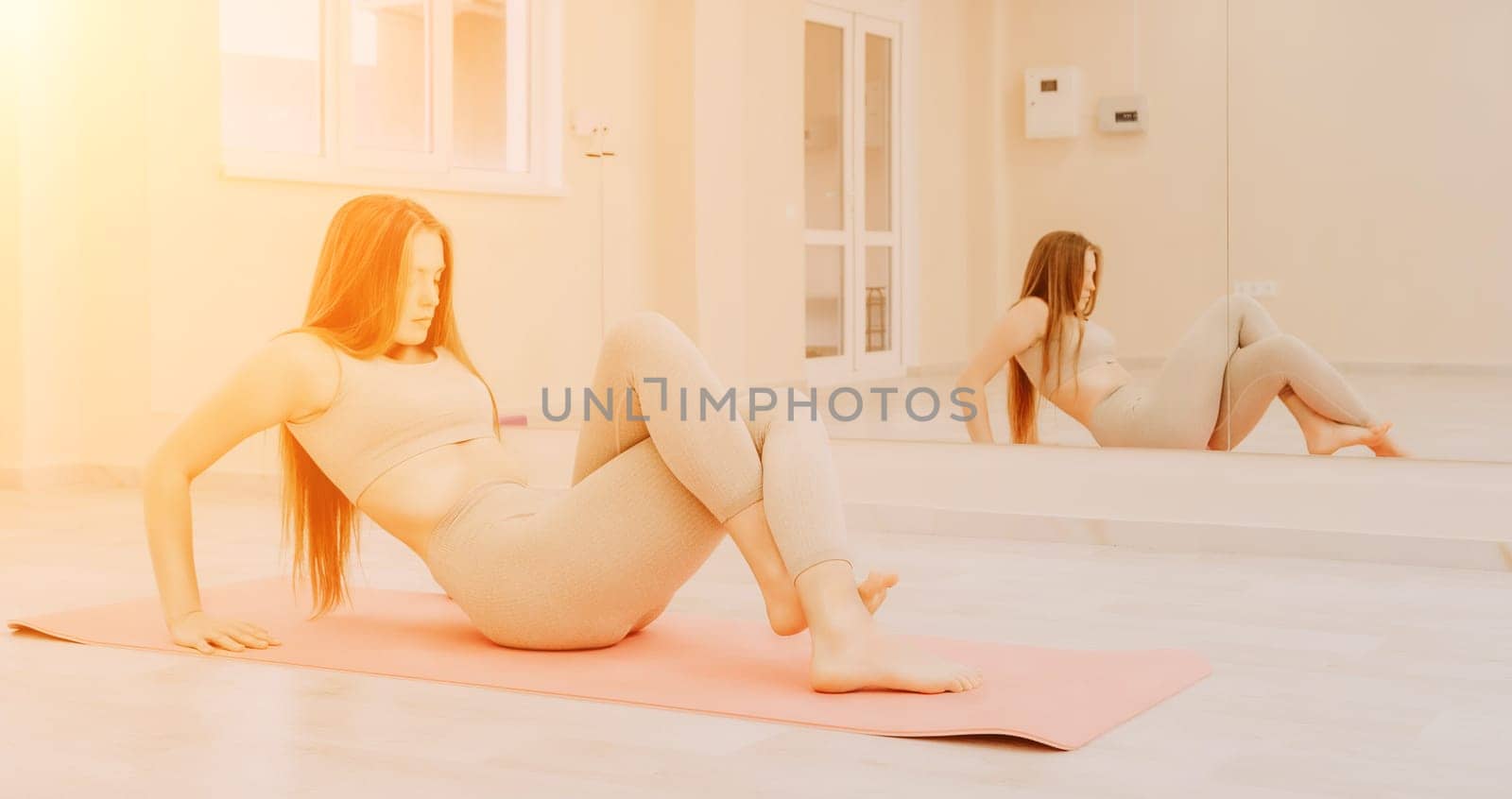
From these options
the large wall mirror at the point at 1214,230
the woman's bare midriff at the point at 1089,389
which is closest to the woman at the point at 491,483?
the woman's bare midriff at the point at 1089,389

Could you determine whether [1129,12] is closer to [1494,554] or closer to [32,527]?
[1494,554]

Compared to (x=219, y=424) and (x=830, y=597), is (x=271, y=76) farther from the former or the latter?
(x=830, y=597)

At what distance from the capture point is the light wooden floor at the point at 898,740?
215 centimetres

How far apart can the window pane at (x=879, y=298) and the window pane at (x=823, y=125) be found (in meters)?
0.18

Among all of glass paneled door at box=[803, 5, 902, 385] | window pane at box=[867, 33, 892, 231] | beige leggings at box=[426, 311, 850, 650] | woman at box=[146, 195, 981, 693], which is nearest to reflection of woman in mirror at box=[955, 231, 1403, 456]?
glass paneled door at box=[803, 5, 902, 385]

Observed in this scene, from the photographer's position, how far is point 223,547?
4.41m

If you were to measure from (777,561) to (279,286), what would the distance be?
3.73 m

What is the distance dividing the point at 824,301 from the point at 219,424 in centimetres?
271

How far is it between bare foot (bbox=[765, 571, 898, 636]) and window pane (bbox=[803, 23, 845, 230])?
2828 mm

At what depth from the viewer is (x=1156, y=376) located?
459 cm

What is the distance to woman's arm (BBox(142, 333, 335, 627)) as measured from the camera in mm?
2818

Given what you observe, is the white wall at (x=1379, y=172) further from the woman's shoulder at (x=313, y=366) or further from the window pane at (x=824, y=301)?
the woman's shoulder at (x=313, y=366)

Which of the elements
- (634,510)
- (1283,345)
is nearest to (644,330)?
(634,510)

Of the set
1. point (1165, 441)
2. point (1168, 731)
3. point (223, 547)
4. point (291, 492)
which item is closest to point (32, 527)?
point (223, 547)
